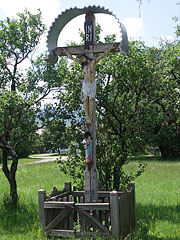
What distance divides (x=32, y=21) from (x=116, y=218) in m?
7.33

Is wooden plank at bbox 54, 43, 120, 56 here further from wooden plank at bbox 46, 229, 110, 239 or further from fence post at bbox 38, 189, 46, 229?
wooden plank at bbox 46, 229, 110, 239

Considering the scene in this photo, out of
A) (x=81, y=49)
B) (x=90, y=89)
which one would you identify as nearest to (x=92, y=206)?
(x=90, y=89)

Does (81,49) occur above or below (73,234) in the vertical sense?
above

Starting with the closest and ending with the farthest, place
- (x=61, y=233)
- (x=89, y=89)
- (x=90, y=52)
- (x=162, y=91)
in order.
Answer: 1. (x=61, y=233)
2. (x=89, y=89)
3. (x=90, y=52)
4. (x=162, y=91)

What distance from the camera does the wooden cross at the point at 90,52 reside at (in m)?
6.90

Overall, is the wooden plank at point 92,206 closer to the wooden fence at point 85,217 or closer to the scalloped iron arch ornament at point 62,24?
the wooden fence at point 85,217

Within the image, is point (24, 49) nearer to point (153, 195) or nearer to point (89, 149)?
point (89, 149)

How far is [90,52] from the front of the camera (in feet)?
23.9

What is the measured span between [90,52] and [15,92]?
142 inches

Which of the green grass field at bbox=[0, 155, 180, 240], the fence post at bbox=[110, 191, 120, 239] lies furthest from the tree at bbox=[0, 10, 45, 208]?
the fence post at bbox=[110, 191, 120, 239]

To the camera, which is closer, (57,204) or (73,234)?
(73,234)

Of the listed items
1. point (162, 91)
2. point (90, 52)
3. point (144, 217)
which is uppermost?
point (90, 52)

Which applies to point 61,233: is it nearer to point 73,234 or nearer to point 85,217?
point 73,234

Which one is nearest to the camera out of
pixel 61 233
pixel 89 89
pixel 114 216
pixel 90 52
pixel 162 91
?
pixel 114 216
